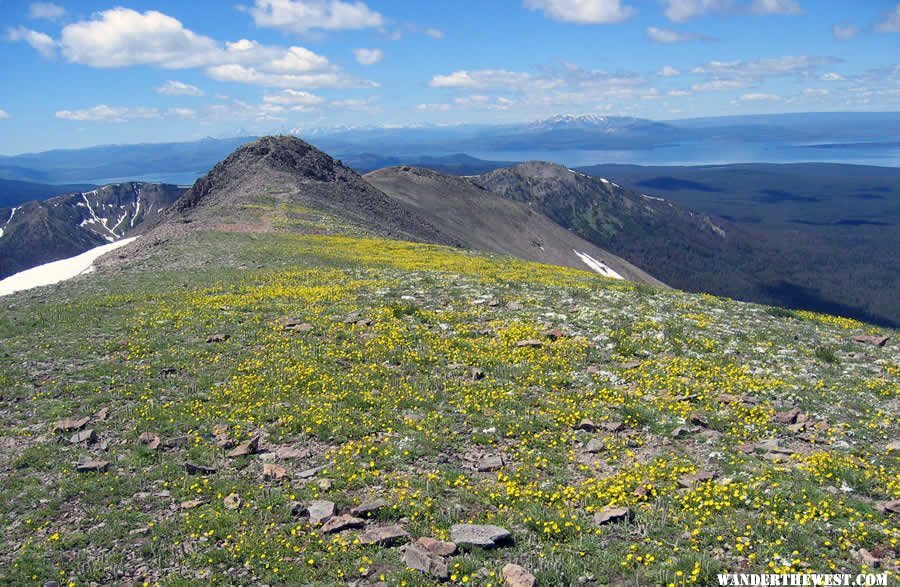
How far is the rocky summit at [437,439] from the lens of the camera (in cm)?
873

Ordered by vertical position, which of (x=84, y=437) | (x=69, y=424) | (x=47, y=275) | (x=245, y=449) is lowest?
(x=245, y=449)

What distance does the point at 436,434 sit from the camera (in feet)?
41.3

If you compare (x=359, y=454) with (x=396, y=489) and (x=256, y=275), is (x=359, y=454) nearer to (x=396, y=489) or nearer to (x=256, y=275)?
(x=396, y=489)

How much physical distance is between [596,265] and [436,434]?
112648mm

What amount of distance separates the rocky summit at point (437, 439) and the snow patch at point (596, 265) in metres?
93.1

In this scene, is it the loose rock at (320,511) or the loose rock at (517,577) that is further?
the loose rock at (320,511)

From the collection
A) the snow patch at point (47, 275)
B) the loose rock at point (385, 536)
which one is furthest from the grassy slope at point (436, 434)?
the snow patch at point (47, 275)

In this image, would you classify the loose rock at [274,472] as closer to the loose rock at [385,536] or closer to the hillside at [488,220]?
the loose rock at [385,536]

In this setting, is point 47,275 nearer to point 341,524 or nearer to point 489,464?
point 341,524

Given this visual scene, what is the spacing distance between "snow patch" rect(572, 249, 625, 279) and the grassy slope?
3688 inches

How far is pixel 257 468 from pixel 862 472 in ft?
37.0

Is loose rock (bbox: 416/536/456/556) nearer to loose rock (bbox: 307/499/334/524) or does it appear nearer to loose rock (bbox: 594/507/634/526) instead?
loose rock (bbox: 307/499/334/524)

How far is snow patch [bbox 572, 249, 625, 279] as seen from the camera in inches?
4559

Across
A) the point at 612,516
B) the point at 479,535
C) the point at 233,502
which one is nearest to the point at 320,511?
the point at 233,502
